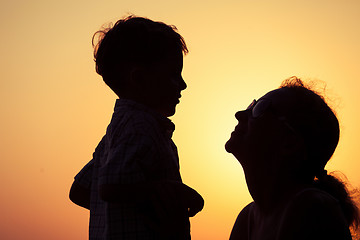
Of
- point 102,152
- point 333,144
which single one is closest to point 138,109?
point 102,152

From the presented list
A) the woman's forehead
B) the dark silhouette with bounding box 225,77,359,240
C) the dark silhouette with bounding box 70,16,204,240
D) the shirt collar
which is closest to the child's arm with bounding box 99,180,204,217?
the dark silhouette with bounding box 70,16,204,240

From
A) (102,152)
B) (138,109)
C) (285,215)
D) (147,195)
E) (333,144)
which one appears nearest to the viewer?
(285,215)

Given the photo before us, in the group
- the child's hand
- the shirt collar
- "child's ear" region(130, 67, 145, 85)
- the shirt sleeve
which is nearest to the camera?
the child's hand

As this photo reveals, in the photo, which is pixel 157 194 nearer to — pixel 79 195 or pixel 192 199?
pixel 192 199

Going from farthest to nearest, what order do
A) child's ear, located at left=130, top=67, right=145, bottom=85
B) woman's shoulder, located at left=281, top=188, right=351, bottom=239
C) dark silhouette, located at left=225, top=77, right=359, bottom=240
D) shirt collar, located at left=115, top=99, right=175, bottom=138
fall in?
child's ear, located at left=130, top=67, right=145, bottom=85, shirt collar, located at left=115, top=99, right=175, bottom=138, dark silhouette, located at left=225, top=77, right=359, bottom=240, woman's shoulder, located at left=281, top=188, right=351, bottom=239

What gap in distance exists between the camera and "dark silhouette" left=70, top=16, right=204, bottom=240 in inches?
95.5

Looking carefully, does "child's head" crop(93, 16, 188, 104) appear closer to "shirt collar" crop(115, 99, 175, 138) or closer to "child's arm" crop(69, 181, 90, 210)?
"shirt collar" crop(115, 99, 175, 138)

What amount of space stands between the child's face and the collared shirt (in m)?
0.14

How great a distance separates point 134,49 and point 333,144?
4.85 ft

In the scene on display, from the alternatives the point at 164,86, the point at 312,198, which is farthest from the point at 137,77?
the point at 312,198

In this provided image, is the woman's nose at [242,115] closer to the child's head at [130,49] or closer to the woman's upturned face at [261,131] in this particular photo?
the woman's upturned face at [261,131]

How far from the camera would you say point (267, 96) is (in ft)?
7.98

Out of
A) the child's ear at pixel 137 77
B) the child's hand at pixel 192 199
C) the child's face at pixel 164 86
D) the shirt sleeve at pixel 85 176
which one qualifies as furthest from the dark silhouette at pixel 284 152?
the shirt sleeve at pixel 85 176

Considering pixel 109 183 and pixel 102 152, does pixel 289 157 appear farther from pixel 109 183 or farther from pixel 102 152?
pixel 102 152
